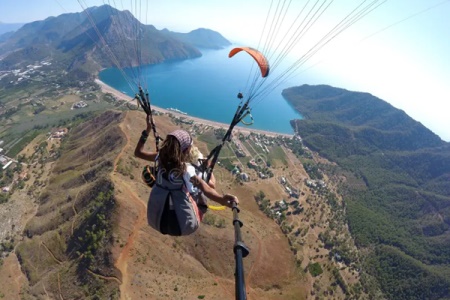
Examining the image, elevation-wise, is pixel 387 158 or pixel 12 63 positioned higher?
pixel 12 63

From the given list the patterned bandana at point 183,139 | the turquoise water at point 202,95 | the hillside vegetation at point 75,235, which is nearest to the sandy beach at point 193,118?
the turquoise water at point 202,95

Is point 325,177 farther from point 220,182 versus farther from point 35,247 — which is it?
point 35,247

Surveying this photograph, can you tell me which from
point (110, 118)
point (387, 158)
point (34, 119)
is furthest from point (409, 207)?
point (34, 119)

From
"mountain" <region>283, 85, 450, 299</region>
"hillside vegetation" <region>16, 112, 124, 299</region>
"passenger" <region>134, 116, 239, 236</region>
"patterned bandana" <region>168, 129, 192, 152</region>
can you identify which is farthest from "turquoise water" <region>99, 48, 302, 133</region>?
"passenger" <region>134, 116, 239, 236</region>

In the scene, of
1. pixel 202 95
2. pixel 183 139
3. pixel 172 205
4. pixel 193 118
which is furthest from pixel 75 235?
pixel 202 95

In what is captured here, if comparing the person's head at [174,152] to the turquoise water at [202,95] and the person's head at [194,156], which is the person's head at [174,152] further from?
the turquoise water at [202,95]

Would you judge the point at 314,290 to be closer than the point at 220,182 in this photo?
Yes

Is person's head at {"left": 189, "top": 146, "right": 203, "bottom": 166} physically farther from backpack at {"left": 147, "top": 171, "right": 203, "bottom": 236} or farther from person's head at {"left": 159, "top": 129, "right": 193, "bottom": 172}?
backpack at {"left": 147, "top": 171, "right": 203, "bottom": 236}
